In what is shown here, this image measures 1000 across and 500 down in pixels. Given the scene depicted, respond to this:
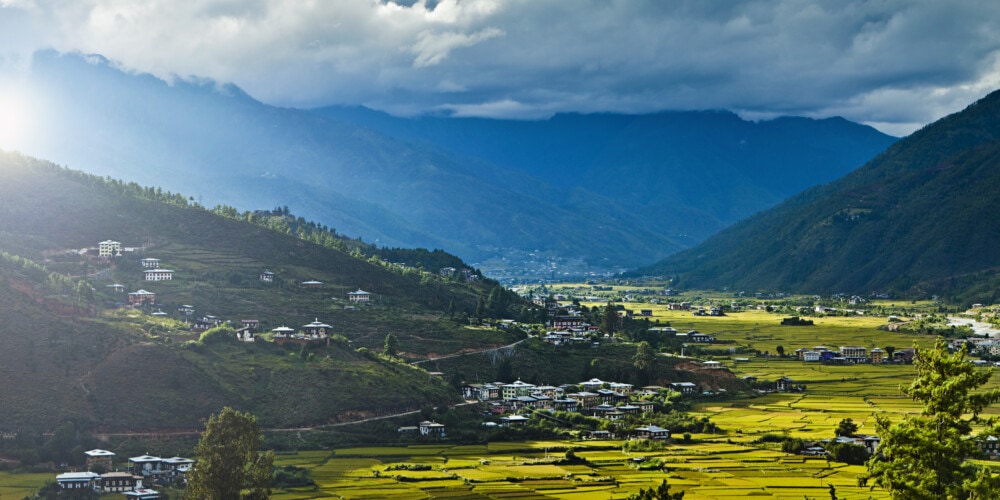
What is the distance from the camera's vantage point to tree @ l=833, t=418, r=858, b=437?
279 ft

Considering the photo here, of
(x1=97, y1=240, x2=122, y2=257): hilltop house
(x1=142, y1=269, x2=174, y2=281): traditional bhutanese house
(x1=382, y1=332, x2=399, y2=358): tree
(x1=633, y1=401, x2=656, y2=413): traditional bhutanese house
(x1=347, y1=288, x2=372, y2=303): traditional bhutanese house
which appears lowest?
(x1=633, y1=401, x2=656, y2=413): traditional bhutanese house

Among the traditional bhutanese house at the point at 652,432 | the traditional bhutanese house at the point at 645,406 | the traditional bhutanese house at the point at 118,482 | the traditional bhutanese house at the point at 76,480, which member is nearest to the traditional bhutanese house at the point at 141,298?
the traditional bhutanese house at the point at 118,482

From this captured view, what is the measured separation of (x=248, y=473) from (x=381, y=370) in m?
45.3

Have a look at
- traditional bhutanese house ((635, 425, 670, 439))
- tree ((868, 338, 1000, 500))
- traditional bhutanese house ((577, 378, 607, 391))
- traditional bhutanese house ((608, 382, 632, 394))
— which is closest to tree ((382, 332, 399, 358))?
traditional bhutanese house ((577, 378, 607, 391))

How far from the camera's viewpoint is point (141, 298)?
118625 mm


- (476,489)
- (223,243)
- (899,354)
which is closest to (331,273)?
(223,243)

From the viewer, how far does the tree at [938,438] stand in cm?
3603

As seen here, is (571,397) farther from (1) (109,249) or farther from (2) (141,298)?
(1) (109,249)

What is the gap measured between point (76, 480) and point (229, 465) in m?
17.0

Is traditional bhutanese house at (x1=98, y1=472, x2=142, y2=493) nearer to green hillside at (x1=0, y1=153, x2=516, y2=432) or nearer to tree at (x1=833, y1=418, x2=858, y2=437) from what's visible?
green hillside at (x1=0, y1=153, x2=516, y2=432)

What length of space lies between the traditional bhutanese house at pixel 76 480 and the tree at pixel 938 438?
48174 millimetres

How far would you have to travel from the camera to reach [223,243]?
495 ft

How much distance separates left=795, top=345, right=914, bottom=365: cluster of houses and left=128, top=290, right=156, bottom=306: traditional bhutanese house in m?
77.3

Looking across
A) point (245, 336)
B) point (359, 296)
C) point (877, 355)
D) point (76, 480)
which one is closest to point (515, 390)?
point (245, 336)
